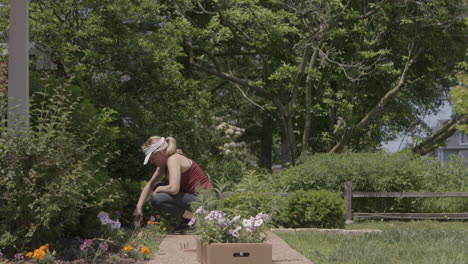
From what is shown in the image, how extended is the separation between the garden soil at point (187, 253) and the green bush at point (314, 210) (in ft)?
9.26

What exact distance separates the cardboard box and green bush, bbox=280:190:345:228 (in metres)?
5.88

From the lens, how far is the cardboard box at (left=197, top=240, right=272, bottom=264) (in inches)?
253

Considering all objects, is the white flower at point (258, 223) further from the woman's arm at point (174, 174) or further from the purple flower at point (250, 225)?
the woman's arm at point (174, 174)

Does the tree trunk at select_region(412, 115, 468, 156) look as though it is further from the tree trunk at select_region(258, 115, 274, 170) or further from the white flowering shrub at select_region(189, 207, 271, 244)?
the white flowering shrub at select_region(189, 207, 271, 244)

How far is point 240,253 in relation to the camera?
6461mm

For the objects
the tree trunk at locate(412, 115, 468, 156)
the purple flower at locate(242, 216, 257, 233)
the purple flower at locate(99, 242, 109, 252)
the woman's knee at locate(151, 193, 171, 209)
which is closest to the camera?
the purple flower at locate(242, 216, 257, 233)

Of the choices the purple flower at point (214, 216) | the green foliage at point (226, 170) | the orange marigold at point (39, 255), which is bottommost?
the green foliage at point (226, 170)

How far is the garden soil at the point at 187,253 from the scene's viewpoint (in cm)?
730

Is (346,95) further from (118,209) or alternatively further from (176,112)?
(118,209)

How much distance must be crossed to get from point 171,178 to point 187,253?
1117 millimetres

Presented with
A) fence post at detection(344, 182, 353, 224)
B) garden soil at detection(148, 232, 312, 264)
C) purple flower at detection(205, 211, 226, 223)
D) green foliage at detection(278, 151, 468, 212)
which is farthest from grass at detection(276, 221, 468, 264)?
green foliage at detection(278, 151, 468, 212)

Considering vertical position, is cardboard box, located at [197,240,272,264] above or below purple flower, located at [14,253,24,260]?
above

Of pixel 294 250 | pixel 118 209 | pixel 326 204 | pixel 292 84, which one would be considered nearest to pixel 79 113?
pixel 118 209

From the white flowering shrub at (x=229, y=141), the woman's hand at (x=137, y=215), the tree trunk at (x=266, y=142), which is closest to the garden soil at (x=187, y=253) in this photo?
the woman's hand at (x=137, y=215)
